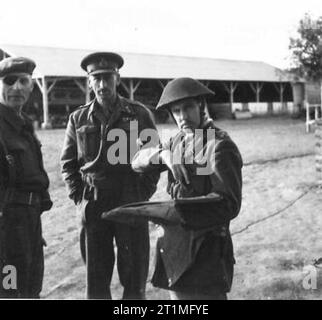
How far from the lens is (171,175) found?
2.32 meters

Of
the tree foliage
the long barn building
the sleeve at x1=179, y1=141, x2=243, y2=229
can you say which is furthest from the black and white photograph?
the long barn building

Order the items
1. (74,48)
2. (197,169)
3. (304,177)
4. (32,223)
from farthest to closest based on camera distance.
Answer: (74,48), (304,177), (32,223), (197,169)

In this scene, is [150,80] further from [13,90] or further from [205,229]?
[205,229]

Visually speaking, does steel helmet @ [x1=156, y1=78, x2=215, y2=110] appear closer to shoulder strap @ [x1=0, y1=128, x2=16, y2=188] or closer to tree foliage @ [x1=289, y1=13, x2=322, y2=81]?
shoulder strap @ [x1=0, y1=128, x2=16, y2=188]

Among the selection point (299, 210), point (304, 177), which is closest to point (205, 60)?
point (304, 177)

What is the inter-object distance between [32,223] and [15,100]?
34.0 inches

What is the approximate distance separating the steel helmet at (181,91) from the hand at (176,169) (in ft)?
0.88

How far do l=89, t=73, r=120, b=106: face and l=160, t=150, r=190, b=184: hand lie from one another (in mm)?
1096

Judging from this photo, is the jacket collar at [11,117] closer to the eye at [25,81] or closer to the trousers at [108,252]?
the eye at [25,81]

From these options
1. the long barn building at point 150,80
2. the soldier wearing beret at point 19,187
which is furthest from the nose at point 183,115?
the long barn building at point 150,80

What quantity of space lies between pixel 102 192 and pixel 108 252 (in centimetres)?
46

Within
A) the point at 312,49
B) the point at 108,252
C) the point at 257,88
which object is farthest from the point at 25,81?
the point at 257,88

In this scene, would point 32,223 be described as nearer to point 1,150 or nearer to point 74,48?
point 1,150

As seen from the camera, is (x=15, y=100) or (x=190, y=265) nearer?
(x=190, y=265)
